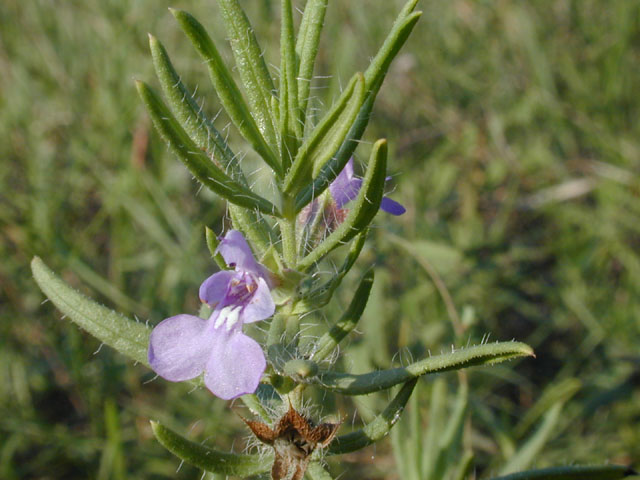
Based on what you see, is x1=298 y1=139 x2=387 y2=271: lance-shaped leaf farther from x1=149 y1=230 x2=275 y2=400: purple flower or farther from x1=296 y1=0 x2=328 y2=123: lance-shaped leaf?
x1=296 y1=0 x2=328 y2=123: lance-shaped leaf

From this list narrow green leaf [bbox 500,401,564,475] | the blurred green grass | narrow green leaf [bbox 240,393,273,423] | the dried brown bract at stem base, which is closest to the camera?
the dried brown bract at stem base

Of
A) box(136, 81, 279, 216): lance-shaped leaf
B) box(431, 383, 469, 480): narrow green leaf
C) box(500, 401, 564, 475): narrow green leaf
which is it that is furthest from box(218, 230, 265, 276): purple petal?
box(500, 401, 564, 475): narrow green leaf

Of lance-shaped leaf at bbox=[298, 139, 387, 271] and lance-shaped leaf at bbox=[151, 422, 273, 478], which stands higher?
lance-shaped leaf at bbox=[298, 139, 387, 271]

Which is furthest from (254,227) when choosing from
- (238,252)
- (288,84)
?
(288,84)

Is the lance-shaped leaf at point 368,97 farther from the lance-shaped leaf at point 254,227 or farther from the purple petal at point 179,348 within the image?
the purple petal at point 179,348

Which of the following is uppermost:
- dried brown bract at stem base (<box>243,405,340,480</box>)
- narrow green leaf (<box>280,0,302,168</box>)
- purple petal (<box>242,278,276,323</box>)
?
narrow green leaf (<box>280,0,302,168</box>)

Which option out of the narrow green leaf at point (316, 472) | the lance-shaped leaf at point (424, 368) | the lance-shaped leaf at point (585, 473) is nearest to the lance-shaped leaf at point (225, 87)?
the lance-shaped leaf at point (424, 368)

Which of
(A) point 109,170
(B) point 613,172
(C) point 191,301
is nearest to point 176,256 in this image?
(C) point 191,301
